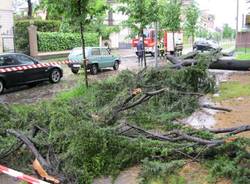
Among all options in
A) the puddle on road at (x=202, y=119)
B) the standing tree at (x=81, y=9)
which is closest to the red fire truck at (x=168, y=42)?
the standing tree at (x=81, y=9)

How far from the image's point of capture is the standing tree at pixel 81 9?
13.2m

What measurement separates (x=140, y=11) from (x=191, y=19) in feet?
54.3

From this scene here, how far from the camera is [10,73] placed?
15539 mm

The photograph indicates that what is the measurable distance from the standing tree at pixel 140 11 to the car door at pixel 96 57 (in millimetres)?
3330

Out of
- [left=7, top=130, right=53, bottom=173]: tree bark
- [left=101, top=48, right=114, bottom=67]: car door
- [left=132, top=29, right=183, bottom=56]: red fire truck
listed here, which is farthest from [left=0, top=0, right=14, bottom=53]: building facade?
[left=7, top=130, right=53, bottom=173]: tree bark

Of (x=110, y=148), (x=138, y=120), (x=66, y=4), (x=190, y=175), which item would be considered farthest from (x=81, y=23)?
(x=190, y=175)

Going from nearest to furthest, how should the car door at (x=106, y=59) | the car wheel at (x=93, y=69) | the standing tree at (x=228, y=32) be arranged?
the car wheel at (x=93, y=69) < the car door at (x=106, y=59) < the standing tree at (x=228, y=32)

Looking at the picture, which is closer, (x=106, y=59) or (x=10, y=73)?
(x=10, y=73)

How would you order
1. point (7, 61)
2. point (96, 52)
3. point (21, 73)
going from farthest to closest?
point (96, 52), point (21, 73), point (7, 61)

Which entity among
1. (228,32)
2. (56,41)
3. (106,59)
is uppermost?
(56,41)

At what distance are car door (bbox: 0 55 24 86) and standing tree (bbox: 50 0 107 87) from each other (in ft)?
11.1

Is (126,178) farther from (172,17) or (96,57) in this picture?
(172,17)

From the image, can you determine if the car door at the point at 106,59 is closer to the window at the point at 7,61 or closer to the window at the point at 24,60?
the window at the point at 24,60

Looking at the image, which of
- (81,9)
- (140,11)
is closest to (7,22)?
(140,11)
